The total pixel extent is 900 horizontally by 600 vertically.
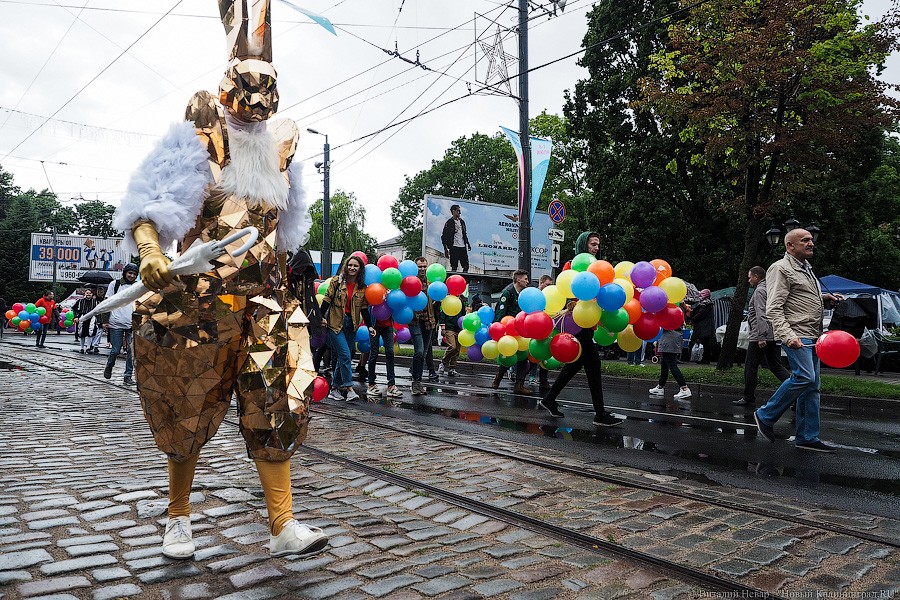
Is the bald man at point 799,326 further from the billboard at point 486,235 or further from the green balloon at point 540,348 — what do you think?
the billboard at point 486,235

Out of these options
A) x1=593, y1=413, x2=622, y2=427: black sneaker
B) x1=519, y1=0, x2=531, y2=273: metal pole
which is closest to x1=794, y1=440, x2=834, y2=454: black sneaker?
x1=593, y1=413, x2=622, y2=427: black sneaker

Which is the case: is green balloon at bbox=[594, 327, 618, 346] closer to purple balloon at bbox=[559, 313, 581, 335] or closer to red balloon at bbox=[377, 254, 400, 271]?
purple balloon at bbox=[559, 313, 581, 335]

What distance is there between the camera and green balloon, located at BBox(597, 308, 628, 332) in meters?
7.29

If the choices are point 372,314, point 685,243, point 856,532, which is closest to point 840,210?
point 685,243

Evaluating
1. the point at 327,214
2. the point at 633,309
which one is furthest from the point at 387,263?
the point at 327,214

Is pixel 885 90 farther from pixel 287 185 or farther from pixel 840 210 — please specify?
pixel 287 185

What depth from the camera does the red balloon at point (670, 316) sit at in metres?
7.73

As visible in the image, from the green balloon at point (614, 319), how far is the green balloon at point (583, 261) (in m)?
0.56

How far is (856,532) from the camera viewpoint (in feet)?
11.3

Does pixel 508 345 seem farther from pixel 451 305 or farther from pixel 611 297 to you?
pixel 611 297

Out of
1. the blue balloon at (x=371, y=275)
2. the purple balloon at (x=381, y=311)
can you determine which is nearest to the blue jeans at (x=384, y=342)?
the purple balloon at (x=381, y=311)

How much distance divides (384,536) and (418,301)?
635 centimetres

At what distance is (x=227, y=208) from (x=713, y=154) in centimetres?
1230

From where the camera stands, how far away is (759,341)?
8.66m
